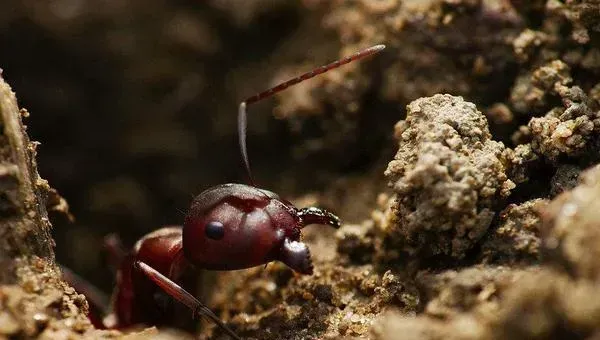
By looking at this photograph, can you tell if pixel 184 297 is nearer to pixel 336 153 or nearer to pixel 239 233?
pixel 239 233

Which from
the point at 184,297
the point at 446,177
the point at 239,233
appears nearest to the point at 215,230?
the point at 239,233

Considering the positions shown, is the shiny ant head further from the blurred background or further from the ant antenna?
the blurred background

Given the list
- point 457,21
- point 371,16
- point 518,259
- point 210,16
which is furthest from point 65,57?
point 518,259

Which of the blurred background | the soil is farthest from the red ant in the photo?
the blurred background

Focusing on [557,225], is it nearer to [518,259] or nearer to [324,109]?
[518,259]

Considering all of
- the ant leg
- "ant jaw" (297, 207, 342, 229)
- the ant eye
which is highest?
"ant jaw" (297, 207, 342, 229)

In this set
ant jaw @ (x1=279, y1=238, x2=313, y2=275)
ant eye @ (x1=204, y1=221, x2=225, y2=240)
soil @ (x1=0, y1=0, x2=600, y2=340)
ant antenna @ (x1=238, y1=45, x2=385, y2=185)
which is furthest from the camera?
ant antenna @ (x1=238, y1=45, x2=385, y2=185)

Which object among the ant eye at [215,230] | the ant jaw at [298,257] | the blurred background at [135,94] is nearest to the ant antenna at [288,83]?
the ant eye at [215,230]
